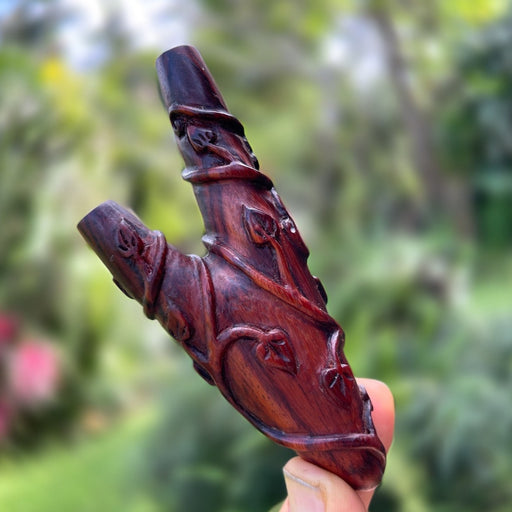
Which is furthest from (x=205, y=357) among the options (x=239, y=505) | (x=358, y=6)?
(x=358, y=6)

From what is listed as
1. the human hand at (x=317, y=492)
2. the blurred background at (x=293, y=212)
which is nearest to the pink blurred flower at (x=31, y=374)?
the blurred background at (x=293, y=212)

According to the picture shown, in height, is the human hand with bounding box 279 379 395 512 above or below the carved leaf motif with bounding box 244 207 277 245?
below

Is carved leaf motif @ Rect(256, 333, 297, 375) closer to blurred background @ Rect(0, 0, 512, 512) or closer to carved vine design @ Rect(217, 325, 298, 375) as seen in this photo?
carved vine design @ Rect(217, 325, 298, 375)

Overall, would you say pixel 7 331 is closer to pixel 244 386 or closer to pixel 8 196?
pixel 8 196

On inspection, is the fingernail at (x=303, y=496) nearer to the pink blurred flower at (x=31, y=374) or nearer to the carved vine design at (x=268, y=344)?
the carved vine design at (x=268, y=344)

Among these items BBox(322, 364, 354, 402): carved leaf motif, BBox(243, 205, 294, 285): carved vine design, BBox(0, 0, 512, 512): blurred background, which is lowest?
BBox(322, 364, 354, 402): carved leaf motif

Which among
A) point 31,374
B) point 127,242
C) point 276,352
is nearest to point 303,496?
point 276,352

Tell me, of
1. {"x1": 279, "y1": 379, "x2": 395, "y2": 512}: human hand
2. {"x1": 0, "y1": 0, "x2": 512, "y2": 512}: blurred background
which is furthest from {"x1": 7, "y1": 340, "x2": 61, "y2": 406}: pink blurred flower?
{"x1": 279, "y1": 379, "x2": 395, "y2": 512}: human hand
